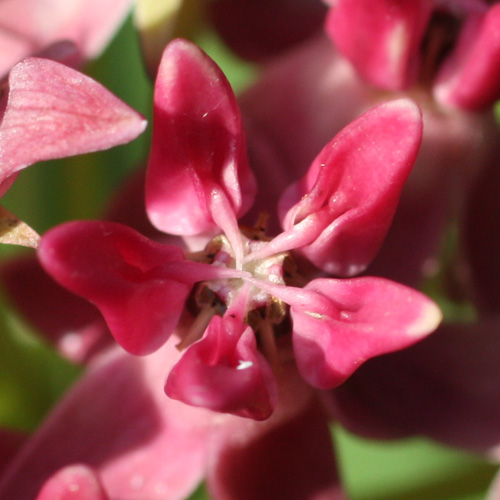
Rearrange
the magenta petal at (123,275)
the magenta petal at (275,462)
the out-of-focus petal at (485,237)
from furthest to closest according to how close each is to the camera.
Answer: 1. the out-of-focus petal at (485,237)
2. the magenta petal at (275,462)
3. the magenta petal at (123,275)

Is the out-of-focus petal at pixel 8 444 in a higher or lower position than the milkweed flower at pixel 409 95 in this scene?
lower

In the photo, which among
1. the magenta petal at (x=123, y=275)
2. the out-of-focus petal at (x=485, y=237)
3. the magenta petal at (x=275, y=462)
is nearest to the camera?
the magenta petal at (x=123, y=275)

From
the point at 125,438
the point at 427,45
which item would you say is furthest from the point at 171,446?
the point at 427,45

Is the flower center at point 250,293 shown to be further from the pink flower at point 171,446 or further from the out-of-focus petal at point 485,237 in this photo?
the out-of-focus petal at point 485,237

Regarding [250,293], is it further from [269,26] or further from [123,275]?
[269,26]

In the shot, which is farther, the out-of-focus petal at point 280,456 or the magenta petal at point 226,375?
the out-of-focus petal at point 280,456

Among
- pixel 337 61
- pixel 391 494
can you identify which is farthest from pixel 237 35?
pixel 391 494

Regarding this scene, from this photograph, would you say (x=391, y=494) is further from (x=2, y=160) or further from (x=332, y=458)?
(x=2, y=160)

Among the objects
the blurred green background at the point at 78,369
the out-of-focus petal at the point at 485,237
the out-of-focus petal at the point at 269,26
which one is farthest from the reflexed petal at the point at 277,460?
the out-of-focus petal at the point at 269,26
